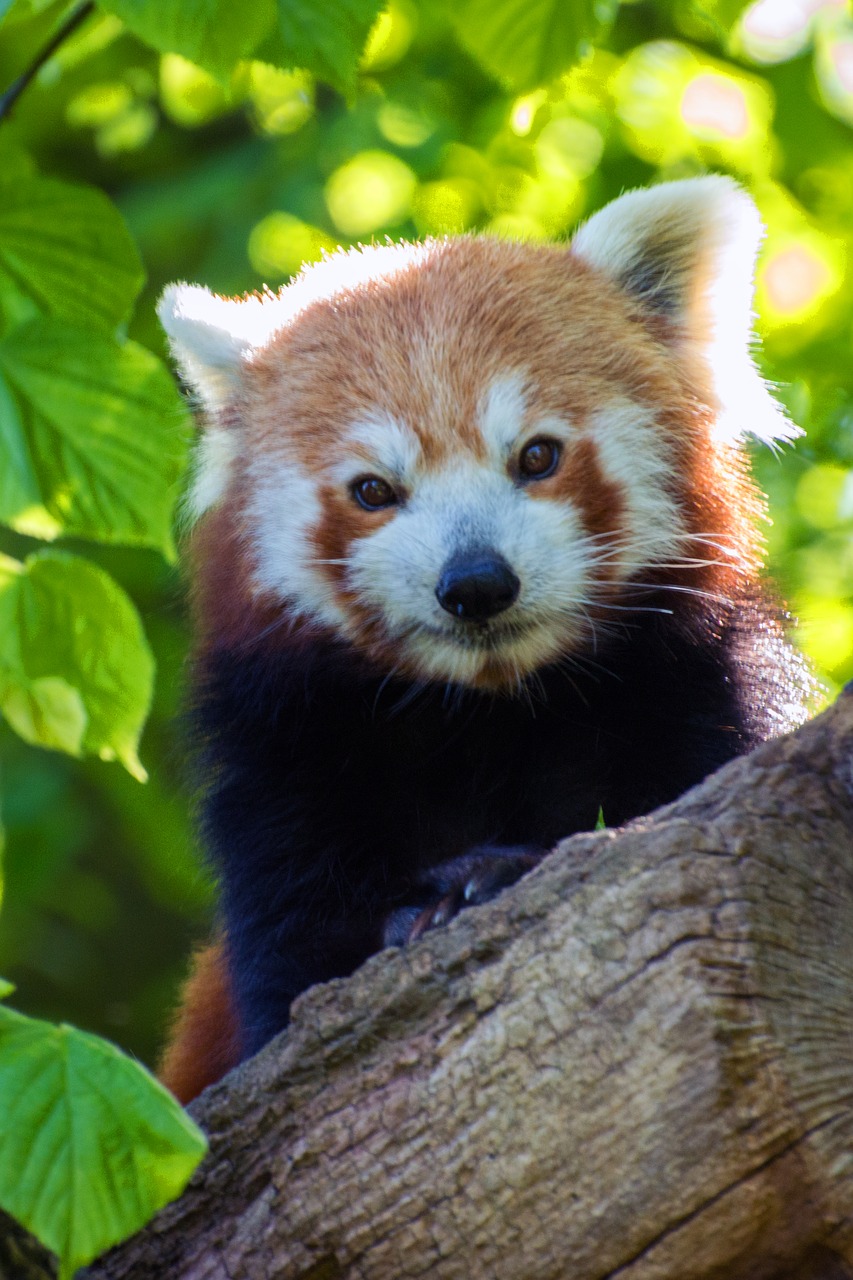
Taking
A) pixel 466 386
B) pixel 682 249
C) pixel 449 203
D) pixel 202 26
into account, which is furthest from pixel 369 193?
pixel 202 26

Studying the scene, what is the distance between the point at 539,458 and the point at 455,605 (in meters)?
0.42

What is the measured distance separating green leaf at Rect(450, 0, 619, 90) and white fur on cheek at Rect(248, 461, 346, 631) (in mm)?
961

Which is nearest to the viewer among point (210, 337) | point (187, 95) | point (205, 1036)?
point (210, 337)

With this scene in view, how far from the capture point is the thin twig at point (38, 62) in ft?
7.42

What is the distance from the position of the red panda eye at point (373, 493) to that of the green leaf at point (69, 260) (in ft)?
3.37

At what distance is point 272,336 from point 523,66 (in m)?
0.92

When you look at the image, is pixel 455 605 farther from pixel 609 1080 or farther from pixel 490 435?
pixel 609 1080

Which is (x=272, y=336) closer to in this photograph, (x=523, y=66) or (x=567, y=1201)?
(x=523, y=66)

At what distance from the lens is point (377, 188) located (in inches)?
251

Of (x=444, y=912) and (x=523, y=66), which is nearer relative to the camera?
(x=444, y=912)

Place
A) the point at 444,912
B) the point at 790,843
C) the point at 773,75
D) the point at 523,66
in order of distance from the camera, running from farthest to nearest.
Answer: the point at 773,75
the point at 523,66
the point at 444,912
the point at 790,843

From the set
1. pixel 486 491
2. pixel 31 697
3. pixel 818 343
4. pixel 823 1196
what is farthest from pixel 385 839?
pixel 818 343

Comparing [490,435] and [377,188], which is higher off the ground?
[377,188]

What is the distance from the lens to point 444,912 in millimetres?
2410
